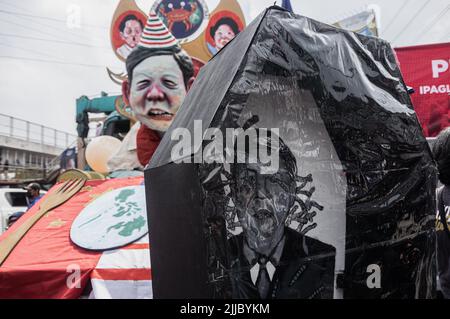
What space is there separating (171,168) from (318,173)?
65 centimetres

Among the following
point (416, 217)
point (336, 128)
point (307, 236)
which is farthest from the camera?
point (416, 217)

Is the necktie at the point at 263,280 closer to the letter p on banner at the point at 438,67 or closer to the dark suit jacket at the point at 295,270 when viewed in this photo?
the dark suit jacket at the point at 295,270

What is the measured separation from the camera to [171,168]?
5.08 ft

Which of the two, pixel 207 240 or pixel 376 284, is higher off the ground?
pixel 207 240

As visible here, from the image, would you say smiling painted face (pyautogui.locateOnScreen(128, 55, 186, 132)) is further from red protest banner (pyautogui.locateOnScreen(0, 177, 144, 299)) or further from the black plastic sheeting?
the black plastic sheeting

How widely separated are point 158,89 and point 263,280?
4.46 metres

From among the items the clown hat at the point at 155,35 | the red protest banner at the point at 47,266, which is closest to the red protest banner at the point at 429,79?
the clown hat at the point at 155,35

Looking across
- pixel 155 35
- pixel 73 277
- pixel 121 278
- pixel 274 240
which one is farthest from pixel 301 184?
pixel 155 35

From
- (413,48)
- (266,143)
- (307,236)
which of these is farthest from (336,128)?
(413,48)

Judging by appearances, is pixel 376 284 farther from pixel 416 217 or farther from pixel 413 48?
pixel 413 48

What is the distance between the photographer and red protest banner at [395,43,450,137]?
5918mm

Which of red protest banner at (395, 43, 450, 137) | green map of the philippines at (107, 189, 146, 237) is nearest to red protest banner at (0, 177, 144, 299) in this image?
green map of the philippines at (107, 189, 146, 237)
